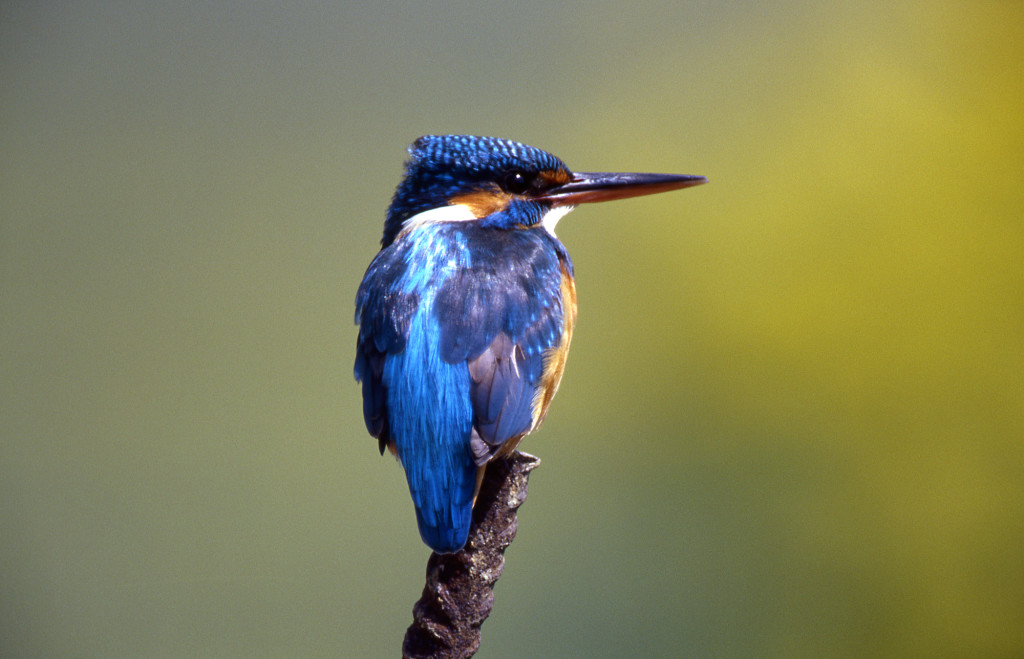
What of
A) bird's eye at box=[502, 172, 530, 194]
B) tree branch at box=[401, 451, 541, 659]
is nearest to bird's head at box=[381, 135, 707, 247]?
bird's eye at box=[502, 172, 530, 194]

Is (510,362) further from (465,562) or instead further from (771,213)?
(771,213)

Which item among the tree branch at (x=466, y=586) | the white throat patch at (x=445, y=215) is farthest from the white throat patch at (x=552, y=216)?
the tree branch at (x=466, y=586)

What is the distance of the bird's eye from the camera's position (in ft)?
4.28

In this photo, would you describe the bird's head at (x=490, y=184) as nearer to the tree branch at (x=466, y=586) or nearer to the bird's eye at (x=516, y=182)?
the bird's eye at (x=516, y=182)

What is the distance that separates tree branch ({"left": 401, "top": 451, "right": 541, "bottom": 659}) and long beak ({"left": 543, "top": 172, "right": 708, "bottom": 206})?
1.43 ft

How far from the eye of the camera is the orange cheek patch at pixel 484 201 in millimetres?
1312

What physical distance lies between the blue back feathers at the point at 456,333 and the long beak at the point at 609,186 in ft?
0.14

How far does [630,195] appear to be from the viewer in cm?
138

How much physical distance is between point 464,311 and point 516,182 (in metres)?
0.26

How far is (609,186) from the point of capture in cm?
136

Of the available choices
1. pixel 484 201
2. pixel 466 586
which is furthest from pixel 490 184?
pixel 466 586

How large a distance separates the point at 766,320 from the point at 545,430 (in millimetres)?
528

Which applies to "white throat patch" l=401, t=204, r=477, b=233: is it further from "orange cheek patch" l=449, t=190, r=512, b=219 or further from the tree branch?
the tree branch

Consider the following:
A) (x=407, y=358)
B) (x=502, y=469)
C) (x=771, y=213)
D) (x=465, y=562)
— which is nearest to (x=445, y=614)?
(x=465, y=562)
